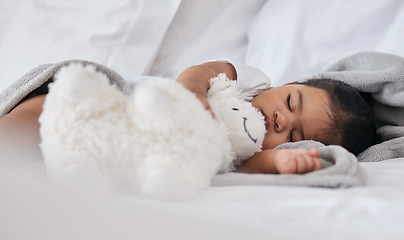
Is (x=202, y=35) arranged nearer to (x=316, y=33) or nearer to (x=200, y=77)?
(x=316, y=33)

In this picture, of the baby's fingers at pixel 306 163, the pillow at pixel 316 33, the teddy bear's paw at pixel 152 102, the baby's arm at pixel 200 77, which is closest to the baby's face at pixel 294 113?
the baby's arm at pixel 200 77

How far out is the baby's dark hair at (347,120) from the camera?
1.04m

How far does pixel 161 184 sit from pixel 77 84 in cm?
16

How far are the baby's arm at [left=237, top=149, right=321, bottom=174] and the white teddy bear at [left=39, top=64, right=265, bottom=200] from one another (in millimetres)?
202

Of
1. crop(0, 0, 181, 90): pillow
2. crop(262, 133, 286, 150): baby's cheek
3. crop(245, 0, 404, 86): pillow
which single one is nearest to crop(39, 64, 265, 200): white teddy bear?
crop(262, 133, 286, 150): baby's cheek

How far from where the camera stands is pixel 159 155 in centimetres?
53

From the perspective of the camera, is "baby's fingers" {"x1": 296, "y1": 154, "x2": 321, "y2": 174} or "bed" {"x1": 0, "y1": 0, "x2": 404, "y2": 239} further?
"bed" {"x1": 0, "y1": 0, "x2": 404, "y2": 239}

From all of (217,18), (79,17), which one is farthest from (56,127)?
(217,18)

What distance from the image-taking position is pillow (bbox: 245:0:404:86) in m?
1.35

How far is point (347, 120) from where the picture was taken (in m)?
1.06

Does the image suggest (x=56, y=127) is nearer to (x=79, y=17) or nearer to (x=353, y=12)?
(x=79, y=17)

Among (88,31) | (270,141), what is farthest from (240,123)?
(88,31)

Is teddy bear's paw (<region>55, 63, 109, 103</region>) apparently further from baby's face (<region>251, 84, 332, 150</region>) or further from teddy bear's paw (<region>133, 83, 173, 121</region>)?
baby's face (<region>251, 84, 332, 150</region>)

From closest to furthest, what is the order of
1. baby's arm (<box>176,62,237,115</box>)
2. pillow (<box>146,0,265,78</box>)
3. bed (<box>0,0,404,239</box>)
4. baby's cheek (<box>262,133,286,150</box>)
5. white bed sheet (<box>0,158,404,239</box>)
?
white bed sheet (<box>0,158,404,239</box>) → baby's arm (<box>176,62,237,115</box>) → baby's cheek (<box>262,133,286,150</box>) → bed (<box>0,0,404,239</box>) → pillow (<box>146,0,265,78</box>)
